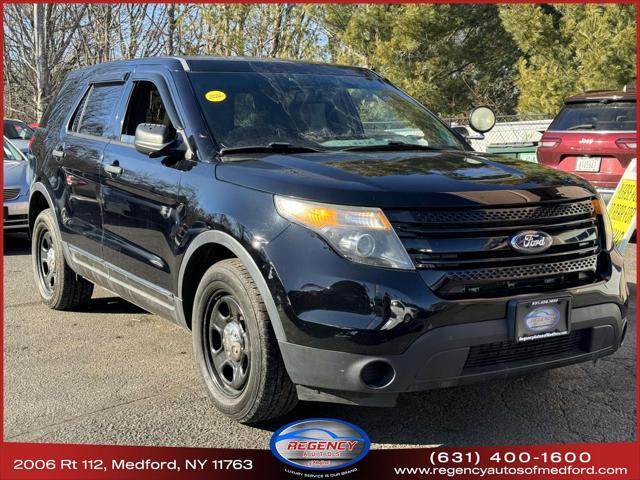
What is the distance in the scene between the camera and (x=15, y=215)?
899 centimetres

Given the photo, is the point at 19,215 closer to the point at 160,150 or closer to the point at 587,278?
the point at 160,150

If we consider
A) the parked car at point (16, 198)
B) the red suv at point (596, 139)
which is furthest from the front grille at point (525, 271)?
the parked car at point (16, 198)

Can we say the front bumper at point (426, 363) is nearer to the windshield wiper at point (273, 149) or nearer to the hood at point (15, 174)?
the windshield wiper at point (273, 149)

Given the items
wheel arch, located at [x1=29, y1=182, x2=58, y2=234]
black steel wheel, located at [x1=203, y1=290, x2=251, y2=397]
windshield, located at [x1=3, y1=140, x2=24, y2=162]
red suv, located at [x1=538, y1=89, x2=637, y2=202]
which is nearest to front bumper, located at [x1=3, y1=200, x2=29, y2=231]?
windshield, located at [x1=3, y1=140, x2=24, y2=162]

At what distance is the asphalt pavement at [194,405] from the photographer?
360cm

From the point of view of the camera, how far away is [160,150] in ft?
13.4

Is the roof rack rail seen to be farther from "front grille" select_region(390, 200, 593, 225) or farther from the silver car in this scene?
the silver car

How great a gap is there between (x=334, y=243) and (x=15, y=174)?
7.47 metres

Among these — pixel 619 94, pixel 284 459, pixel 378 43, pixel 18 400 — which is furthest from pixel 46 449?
pixel 378 43

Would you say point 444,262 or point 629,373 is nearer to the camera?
point 444,262

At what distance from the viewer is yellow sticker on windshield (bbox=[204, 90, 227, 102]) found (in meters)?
4.21

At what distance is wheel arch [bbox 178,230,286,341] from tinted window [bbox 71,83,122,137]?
63.8 inches

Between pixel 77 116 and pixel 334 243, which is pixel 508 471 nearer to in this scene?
pixel 334 243

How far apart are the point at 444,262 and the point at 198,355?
1501 mm
